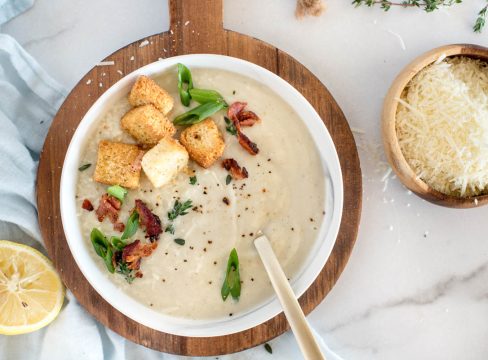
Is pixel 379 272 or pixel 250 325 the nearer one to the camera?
pixel 250 325

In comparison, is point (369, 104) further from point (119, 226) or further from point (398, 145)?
point (119, 226)

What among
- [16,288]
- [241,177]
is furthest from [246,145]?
[16,288]

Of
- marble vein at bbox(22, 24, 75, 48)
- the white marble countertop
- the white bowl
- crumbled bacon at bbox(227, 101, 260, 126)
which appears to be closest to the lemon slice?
the white bowl

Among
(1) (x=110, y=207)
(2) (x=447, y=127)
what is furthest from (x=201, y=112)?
(2) (x=447, y=127)

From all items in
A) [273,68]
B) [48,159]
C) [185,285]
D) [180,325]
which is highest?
[273,68]

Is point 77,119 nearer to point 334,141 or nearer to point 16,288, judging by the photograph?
point 16,288

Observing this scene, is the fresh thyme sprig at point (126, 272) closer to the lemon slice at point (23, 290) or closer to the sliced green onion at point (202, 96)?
the lemon slice at point (23, 290)
